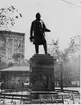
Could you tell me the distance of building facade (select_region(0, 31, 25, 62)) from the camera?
4.79m

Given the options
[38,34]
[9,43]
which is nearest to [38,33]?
[38,34]

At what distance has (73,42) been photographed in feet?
20.4

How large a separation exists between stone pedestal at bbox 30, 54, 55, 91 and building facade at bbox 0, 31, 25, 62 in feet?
2.84

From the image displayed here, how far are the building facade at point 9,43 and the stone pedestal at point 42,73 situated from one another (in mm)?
864

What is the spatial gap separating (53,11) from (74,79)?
6.49 ft

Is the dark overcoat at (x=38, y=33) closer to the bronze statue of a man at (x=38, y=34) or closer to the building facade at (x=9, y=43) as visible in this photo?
the bronze statue of a man at (x=38, y=34)

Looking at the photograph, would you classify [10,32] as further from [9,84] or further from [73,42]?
[73,42]

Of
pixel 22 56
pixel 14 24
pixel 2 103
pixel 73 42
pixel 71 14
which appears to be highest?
pixel 71 14

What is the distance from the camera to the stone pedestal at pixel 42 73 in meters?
4.18

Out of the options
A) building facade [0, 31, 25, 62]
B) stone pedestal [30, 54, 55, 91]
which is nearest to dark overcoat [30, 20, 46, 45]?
stone pedestal [30, 54, 55, 91]

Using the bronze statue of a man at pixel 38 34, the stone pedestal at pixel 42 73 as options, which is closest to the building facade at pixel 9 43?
the bronze statue of a man at pixel 38 34

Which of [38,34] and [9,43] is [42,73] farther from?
[9,43]

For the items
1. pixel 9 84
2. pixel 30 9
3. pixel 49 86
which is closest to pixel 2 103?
pixel 49 86

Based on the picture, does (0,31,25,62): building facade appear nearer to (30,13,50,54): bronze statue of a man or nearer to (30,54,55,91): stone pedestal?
(30,13,50,54): bronze statue of a man
